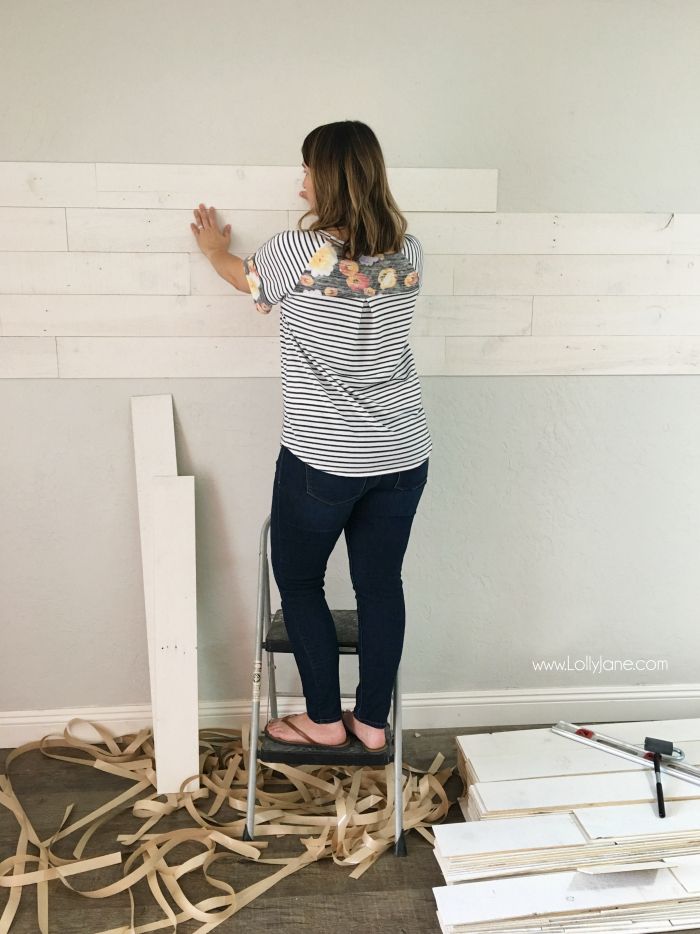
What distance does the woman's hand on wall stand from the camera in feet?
7.22

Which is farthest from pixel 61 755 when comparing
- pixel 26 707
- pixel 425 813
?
pixel 425 813

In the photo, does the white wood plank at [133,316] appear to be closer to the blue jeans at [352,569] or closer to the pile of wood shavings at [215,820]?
the blue jeans at [352,569]

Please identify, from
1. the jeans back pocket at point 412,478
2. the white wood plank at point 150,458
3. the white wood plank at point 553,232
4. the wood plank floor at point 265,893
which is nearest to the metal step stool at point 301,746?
the wood plank floor at point 265,893

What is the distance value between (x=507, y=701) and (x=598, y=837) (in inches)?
28.1

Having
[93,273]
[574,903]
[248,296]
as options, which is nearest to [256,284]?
[248,296]

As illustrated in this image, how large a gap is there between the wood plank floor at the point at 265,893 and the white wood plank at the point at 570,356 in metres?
1.29

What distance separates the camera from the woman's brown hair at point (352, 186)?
69.2 inches

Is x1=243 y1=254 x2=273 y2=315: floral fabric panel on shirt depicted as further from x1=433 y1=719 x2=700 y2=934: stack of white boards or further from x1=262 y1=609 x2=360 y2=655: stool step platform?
x1=433 y1=719 x2=700 y2=934: stack of white boards

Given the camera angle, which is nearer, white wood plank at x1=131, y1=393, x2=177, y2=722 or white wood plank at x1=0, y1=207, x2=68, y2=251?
white wood plank at x1=0, y1=207, x2=68, y2=251

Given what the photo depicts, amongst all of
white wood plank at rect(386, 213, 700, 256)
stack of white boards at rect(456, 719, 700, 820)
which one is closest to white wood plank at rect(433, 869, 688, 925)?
stack of white boards at rect(456, 719, 700, 820)

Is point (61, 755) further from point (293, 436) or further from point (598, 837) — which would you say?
point (598, 837)

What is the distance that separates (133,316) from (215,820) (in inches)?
56.3

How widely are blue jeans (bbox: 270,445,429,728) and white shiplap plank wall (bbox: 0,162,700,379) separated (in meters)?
0.53

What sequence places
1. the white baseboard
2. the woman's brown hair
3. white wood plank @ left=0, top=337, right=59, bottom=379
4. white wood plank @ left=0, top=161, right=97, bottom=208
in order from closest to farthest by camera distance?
1. the woman's brown hair
2. white wood plank @ left=0, top=161, right=97, bottom=208
3. white wood plank @ left=0, top=337, right=59, bottom=379
4. the white baseboard
